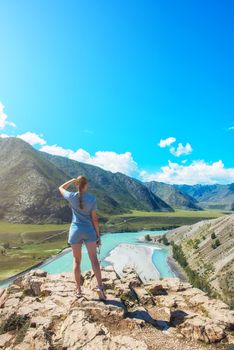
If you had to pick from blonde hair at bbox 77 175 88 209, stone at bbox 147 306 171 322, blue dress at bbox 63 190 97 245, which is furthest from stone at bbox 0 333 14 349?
stone at bbox 147 306 171 322

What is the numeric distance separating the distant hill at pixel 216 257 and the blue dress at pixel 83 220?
79.2 metres

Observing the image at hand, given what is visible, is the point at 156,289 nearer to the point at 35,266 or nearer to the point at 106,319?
the point at 106,319

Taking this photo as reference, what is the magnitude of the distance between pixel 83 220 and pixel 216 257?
407 ft

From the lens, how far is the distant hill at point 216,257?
10288 centimetres

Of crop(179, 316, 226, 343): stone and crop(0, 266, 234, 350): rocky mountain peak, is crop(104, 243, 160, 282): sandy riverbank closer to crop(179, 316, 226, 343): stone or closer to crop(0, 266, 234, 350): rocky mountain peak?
crop(0, 266, 234, 350): rocky mountain peak

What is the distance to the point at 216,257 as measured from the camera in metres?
132

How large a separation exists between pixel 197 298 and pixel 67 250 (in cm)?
17973

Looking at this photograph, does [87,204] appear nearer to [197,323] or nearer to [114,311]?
[114,311]

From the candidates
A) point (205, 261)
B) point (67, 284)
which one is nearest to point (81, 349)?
point (67, 284)

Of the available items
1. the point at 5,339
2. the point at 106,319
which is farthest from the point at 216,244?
the point at 5,339

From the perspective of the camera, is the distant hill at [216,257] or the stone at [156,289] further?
the distant hill at [216,257]

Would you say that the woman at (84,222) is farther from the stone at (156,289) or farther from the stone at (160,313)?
the stone at (156,289)

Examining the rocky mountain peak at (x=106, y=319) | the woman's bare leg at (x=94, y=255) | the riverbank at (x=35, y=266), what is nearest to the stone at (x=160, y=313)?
the rocky mountain peak at (x=106, y=319)

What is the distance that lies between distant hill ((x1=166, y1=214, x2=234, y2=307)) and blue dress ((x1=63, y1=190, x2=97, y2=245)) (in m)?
79.2
